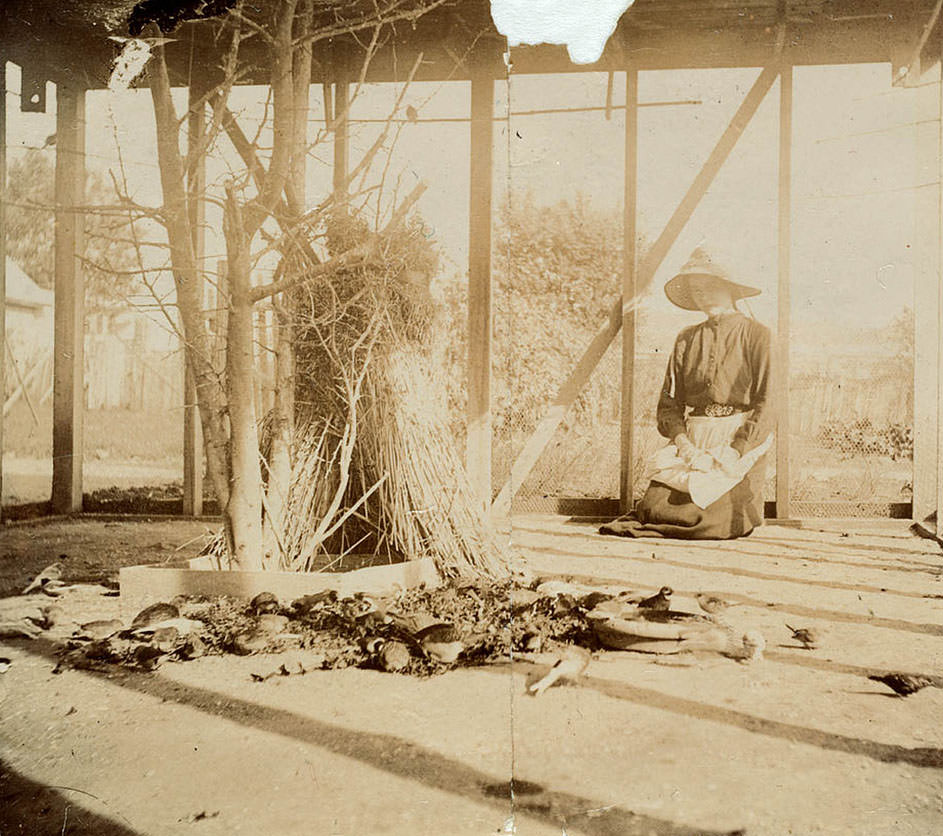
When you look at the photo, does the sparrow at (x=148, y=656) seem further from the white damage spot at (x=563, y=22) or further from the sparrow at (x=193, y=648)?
the white damage spot at (x=563, y=22)

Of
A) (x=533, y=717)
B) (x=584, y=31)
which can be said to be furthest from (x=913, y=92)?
(x=533, y=717)

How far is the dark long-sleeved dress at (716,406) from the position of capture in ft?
5.95

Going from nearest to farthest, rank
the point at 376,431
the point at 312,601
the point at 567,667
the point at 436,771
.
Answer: the point at 436,771
the point at 567,667
the point at 312,601
the point at 376,431

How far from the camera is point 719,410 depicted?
5.99 feet

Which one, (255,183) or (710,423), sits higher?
(255,183)

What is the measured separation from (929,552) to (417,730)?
1338 mm

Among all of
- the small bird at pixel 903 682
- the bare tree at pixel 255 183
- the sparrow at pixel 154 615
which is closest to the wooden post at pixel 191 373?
the bare tree at pixel 255 183

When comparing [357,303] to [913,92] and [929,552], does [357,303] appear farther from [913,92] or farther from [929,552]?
[929,552]

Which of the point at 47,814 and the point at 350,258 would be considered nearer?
the point at 47,814

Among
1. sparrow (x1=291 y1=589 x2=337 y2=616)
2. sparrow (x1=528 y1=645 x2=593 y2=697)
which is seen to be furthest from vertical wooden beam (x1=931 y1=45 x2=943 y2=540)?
sparrow (x1=291 y1=589 x2=337 y2=616)

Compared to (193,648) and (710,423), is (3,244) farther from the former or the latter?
(710,423)

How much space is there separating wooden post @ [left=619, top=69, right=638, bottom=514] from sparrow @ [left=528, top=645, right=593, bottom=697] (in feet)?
1.30

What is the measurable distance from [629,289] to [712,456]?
1.56 ft

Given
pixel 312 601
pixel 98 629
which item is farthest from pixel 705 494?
pixel 98 629
